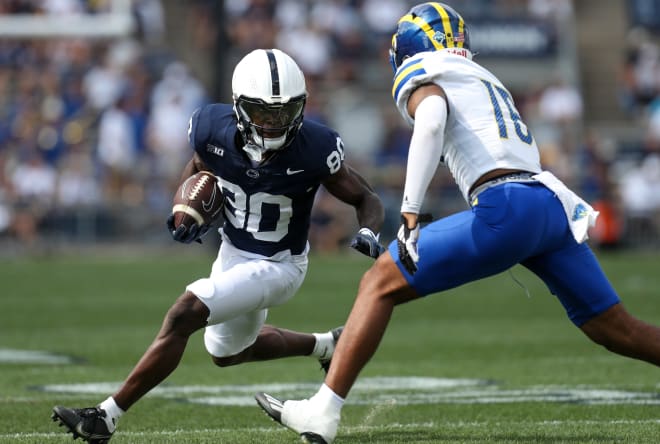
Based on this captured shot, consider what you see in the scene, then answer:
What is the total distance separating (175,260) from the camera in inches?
678

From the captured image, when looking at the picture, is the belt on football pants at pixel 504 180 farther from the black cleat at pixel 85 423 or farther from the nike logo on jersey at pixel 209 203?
the black cleat at pixel 85 423

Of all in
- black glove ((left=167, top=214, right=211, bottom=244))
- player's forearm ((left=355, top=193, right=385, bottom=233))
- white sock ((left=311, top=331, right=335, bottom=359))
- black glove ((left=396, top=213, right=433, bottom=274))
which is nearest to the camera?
black glove ((left=396, top=213, right=433, bottom=274))

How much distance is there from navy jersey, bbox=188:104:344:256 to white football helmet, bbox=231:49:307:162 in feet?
0.29

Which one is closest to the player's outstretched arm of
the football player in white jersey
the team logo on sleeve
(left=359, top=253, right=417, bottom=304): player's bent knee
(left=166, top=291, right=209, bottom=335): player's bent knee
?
the team logo on sleeve

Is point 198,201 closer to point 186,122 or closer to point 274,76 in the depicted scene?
point 274,76

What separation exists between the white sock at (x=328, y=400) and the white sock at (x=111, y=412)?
0.84 meters

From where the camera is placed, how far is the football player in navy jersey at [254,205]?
16.6 ft

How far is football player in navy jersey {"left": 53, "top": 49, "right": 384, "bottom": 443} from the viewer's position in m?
5.07

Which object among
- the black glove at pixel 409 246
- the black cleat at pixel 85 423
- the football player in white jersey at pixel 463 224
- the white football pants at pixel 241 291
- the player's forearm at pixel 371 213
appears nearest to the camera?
the black glove at pixel 409 246

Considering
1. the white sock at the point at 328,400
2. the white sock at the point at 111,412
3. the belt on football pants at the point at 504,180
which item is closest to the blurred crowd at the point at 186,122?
the white sock at the point at 111,412

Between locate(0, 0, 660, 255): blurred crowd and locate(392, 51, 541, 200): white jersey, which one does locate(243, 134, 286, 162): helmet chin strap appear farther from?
locate(0, 0, 660, 255): blurred crowd

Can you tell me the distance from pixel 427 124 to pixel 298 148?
1.00 meters

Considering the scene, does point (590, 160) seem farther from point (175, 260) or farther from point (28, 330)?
point (28, 330)

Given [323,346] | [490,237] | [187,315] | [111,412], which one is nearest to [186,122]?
[323,346]
